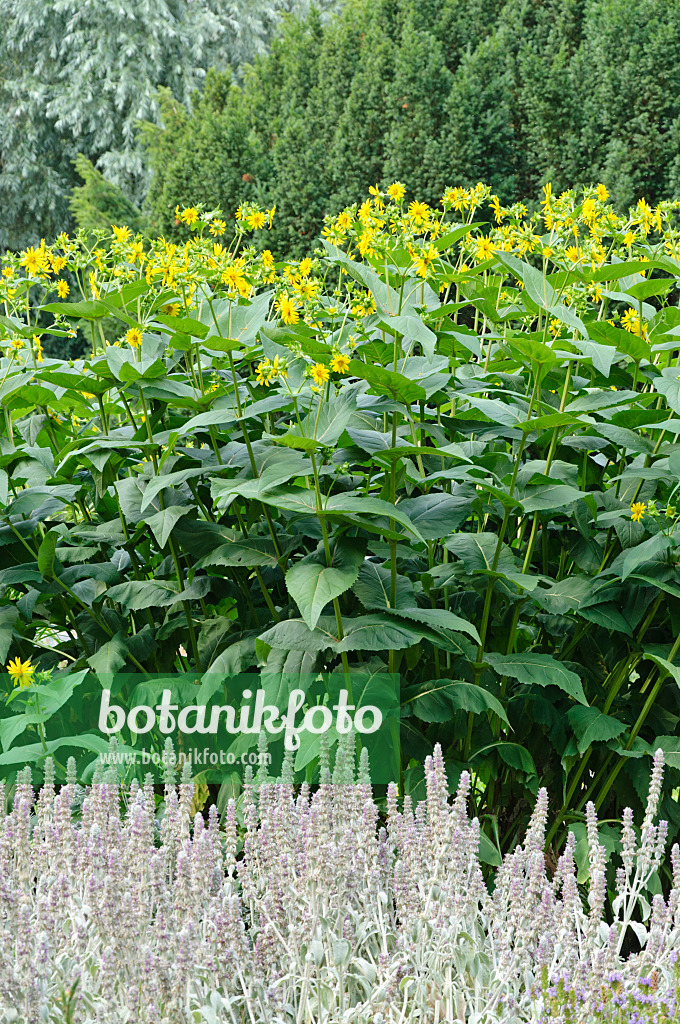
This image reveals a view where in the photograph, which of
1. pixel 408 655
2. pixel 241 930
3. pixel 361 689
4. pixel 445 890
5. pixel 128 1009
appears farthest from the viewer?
pixel 408 655

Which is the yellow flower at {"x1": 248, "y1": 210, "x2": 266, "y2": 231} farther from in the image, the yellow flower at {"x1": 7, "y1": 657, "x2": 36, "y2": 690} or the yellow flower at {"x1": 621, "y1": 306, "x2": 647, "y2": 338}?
the yellow flower at {"x1": 7, "y1": 657, "x2": 36, "y2": 690}

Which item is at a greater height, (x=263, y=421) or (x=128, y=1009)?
(x=263, y=421)

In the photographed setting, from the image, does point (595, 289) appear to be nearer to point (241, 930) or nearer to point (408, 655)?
point (408, 655)

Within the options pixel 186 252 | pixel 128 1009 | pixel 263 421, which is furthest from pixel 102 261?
pixel 128 1009

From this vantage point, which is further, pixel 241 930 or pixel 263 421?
pixel 263 421

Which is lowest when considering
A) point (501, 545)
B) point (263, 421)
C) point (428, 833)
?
point (428, 833)

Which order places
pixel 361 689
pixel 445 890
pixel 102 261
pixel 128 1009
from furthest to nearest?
pixel 102 261 < pixel 361 689 < pixel 445 890 < pixel 128 1009

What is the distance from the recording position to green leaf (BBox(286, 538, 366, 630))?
180cm

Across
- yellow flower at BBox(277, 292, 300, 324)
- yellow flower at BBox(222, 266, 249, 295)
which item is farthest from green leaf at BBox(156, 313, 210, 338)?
yellow flower at BBox(277, 292, 300, 324)

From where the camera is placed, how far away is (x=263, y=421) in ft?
7.47

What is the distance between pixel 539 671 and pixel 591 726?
18 centimetres

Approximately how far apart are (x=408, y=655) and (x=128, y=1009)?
1.02 meters

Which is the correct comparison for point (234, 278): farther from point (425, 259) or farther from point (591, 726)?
point (591, 726)

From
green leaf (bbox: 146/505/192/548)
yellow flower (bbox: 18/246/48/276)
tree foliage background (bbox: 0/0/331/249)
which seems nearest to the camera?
green leaf (bbox: 146/505/192/548)
